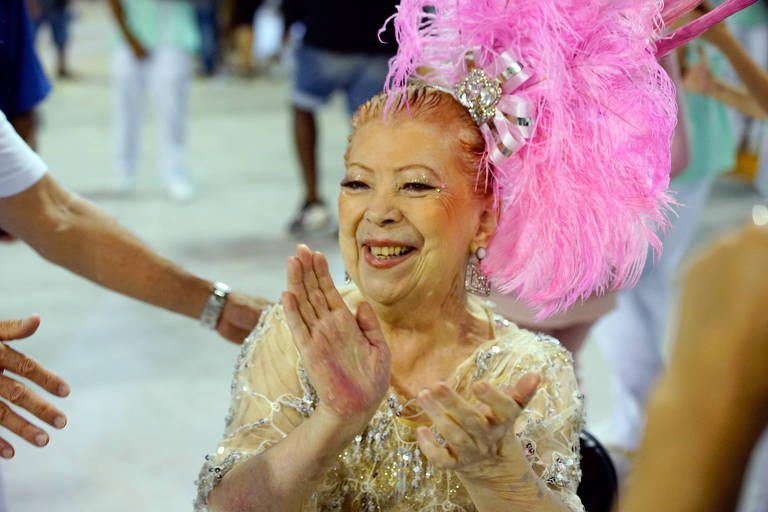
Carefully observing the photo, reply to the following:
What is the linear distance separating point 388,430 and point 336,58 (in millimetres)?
3373

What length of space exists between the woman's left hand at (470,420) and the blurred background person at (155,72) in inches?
191

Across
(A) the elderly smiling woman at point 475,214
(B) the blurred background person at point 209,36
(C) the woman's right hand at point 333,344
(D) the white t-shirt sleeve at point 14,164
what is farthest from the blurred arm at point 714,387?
(B) the blurred background person at point 209,36

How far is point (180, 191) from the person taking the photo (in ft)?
20.7

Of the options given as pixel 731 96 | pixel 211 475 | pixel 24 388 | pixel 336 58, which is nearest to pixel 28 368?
pixel 24 388

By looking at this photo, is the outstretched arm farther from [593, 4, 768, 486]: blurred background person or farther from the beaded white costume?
[593, 4, 768, 486]: blurred background person

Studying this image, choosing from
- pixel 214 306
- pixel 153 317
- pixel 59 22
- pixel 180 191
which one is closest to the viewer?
pixel 214 306

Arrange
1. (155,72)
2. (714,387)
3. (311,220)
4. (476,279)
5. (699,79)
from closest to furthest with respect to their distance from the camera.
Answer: (714,387) < (476,279) < (699,79) < (311,220) < (155,72)

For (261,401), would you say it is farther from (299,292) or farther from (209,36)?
(209,36)

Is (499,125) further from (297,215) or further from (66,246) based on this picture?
(297,215)

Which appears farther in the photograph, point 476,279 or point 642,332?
point 642,332

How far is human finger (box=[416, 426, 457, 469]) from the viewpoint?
50.7 inches

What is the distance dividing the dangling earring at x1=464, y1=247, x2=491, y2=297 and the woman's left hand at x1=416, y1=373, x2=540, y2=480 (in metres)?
0.51

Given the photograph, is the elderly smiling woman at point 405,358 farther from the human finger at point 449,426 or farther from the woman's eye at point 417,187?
the human finger at point 449,426

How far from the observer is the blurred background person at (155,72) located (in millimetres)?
5676
